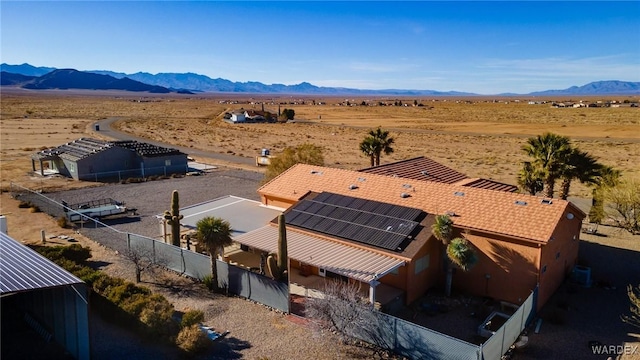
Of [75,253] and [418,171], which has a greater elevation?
[418,171]

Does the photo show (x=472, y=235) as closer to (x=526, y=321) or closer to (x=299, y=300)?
(x=526, y=321)

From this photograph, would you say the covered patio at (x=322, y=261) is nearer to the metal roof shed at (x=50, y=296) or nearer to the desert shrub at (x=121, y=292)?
the desert shrub at (x=121, y=292)

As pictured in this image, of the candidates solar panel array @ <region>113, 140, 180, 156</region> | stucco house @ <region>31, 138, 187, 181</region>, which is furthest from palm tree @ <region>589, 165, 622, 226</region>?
solar panel array @ <region>113, 140, 180, 156</region>

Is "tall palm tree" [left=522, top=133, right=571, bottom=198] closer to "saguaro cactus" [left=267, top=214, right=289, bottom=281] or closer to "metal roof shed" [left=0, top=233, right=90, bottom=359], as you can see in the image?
"saguaro cactus" [left=267, top=214, right=289, bottom=281]

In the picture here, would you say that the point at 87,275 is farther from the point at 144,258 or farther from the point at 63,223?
the point at 63,223

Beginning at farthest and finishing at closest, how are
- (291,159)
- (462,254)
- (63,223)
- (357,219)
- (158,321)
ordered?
(291,159) < (63,223) < (357,219) < (462,254) < (158,321)

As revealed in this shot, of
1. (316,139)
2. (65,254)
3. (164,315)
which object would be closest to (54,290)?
(164,315)

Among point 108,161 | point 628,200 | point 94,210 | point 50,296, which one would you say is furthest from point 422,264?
point 108,161

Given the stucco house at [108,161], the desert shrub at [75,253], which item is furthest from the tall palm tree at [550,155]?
the stucco house at [108,161]
